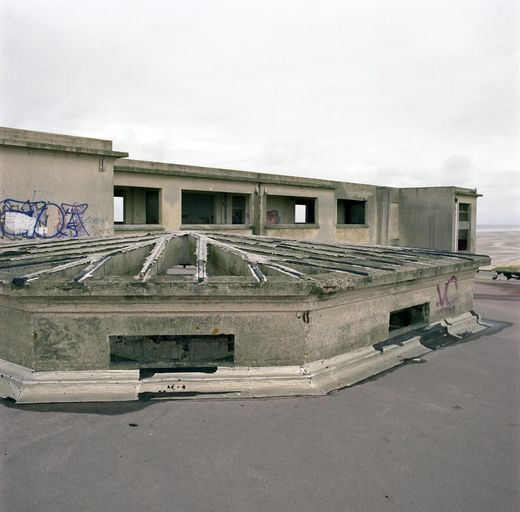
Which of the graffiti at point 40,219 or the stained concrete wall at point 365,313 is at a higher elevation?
the graffiti at point 40,219

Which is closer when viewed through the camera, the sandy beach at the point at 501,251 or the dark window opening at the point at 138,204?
the dark window opening at the point at 138,204

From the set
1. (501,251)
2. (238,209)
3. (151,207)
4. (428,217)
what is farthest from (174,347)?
(501,251)

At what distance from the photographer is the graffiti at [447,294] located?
309 inches

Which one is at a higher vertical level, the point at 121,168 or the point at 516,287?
the point at 121,168

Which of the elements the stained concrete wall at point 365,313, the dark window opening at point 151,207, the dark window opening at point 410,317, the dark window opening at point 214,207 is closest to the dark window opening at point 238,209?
the dark window opening at point 214,207

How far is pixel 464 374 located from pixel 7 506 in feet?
17.1

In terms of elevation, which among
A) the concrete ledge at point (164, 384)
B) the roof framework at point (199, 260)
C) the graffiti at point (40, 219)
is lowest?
the concrete ledge at point (164, 384)

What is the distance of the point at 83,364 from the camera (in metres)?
5.07

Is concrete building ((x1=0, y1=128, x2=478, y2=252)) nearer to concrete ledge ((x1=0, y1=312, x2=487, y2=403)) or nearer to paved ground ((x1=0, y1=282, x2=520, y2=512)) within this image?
concrete ledge ((x1=0, y1=312, x2=487, y2=403))

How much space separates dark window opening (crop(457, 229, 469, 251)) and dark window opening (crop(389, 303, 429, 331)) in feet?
71.2

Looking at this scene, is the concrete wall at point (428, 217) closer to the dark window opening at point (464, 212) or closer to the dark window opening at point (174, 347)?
the dark window opening at point (464, 212)

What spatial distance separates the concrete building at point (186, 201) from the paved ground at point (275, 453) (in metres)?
9.41

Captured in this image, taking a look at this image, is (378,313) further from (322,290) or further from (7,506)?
(7,506)

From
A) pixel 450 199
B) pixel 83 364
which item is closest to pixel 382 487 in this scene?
pixel 83 364
